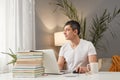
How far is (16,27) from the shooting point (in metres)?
3.81

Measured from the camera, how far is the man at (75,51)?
308cm

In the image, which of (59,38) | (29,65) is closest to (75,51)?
(29,65)

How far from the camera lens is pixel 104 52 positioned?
5.07 metres

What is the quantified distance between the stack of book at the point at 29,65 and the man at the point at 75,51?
2.67 feet

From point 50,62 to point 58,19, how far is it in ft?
9.12

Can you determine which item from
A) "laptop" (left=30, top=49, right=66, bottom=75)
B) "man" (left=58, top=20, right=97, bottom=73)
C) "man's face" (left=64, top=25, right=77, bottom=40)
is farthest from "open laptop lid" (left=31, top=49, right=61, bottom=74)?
"man's face" (left=64, top=25, right=77, bottom=40)

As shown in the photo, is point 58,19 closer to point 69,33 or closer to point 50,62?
point 69,33

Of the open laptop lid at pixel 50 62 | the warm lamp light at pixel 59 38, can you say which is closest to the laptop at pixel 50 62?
the open laptop lid at pixel 50 62

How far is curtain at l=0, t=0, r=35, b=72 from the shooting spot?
356 cm

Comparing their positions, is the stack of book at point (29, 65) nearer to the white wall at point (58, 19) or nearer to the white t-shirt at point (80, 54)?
the white t-shirt at point (80, 54)

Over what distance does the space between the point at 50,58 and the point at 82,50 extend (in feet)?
2.50

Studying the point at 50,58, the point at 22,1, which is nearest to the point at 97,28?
the point at 22,1

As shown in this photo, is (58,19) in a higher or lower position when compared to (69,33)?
higher

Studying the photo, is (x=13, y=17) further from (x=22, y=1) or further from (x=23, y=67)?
(x=23, y=67)
